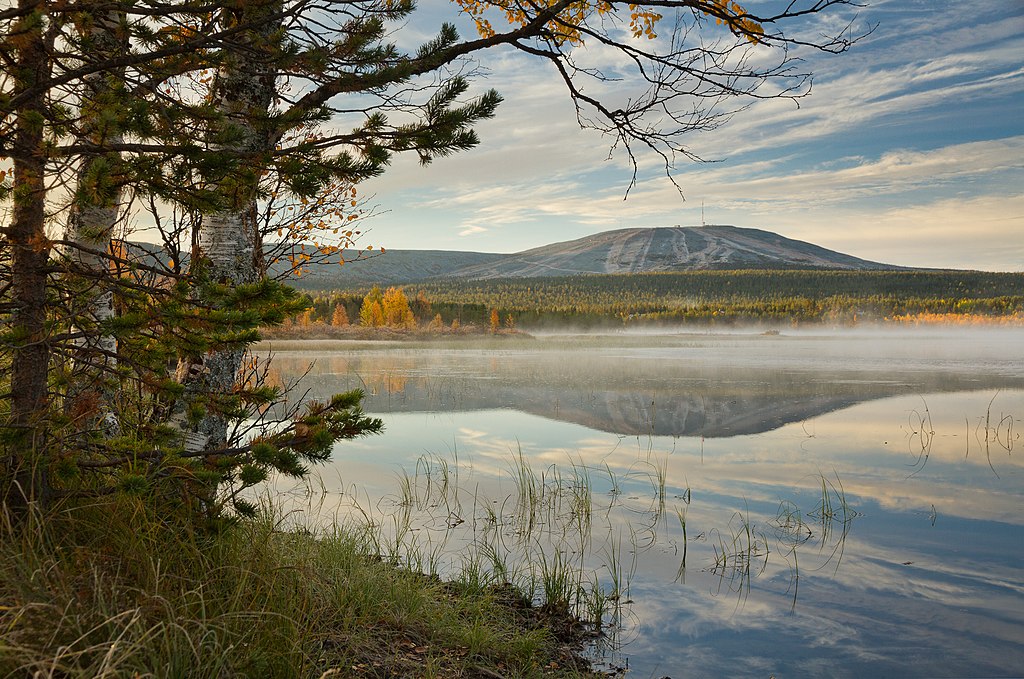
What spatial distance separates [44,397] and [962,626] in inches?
237

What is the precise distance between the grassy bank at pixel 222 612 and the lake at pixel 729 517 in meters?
0.75

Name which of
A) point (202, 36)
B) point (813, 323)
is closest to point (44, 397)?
point (202, 36)

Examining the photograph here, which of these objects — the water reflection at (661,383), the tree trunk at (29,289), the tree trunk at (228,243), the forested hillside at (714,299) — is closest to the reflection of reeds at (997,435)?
the water reflection at (661,383)

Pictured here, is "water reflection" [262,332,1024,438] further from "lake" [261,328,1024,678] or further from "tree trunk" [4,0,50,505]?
"tree trunk" [4,0,50,505]

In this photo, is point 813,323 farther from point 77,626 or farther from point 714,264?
point 714,264

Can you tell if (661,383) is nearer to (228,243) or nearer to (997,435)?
(997,435)

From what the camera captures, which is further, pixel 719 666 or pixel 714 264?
pixel 714 264

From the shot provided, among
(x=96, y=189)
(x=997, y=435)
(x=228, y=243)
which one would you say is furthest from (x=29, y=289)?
(x=997, y=435)

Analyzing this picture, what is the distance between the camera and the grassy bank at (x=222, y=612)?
98.1 inches

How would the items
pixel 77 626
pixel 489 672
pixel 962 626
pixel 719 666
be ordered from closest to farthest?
pixel 77 626
pixel 489 672
pixel 719 666
pixel 962 626

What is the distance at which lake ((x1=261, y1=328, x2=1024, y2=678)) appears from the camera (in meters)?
4.65

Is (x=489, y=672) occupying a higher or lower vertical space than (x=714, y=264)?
lower

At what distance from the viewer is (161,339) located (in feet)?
11.4

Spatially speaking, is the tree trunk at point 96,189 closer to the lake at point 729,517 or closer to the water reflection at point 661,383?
the lake at point 729,517
